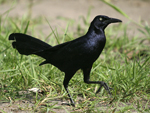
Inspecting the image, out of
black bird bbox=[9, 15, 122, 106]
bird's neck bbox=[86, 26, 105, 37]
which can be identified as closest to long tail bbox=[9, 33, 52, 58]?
black bird bbox=[9, 15, 122, 106]

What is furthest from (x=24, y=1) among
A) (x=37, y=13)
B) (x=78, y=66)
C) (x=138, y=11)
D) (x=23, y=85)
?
(x=78, y=66)

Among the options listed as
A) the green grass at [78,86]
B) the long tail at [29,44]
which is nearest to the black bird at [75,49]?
the long tail at [29,44]

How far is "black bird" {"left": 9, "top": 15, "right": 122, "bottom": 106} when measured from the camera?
7.81ft

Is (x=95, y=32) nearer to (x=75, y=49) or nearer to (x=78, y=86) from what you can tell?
(x=75, y=49)

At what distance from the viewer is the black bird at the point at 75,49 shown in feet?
7.81

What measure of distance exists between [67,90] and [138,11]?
4775 millimetres

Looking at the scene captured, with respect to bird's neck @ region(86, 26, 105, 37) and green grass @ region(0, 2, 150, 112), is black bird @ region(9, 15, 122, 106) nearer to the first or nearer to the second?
bird's neck @ region(86, 26, 105, 37)

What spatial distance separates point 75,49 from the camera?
2422mm

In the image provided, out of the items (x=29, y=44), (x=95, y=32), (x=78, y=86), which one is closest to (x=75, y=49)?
(x=95, y=32)

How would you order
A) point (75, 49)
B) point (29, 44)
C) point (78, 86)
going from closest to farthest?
point (75, 49), point (29, 44), point (78, 86)

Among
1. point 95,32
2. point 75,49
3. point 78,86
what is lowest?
point 78,86

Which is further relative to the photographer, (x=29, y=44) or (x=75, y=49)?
(x=29, y=44)

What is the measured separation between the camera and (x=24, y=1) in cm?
771

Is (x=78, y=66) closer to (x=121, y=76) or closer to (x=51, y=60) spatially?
(x=51, y=60)
